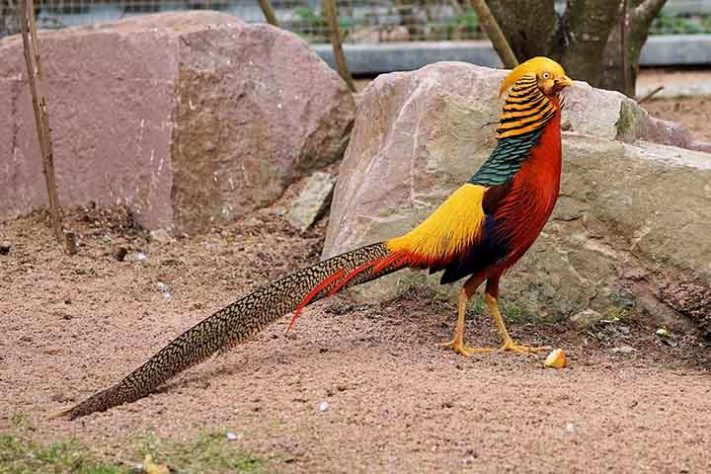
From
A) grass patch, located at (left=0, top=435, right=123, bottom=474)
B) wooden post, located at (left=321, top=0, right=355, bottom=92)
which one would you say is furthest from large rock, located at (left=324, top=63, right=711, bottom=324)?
wooden post, located at (left=321, top=0, right=355, bottom=92)

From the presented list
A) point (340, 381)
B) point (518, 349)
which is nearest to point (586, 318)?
point (518, 349)

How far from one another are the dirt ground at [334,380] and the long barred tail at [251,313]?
8 cm

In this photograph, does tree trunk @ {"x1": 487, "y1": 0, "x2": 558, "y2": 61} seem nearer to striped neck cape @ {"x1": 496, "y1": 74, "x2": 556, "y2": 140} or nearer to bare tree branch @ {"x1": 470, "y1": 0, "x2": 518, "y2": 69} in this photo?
bare tree branch @ {"x1": 470, "y1": 0, "x2": 518, "y2": 69}

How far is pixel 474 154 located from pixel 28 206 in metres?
2.47

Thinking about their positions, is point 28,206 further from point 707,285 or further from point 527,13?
point 707,285

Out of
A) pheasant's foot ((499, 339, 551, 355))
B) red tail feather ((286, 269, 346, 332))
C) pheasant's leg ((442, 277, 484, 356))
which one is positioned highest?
red tail feather ((286, 269, 346, 332))

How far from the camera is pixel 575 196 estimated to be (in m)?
4.88

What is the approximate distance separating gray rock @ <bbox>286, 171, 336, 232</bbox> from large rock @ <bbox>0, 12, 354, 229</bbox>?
0.12 metres

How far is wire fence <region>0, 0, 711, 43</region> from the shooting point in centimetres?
1030

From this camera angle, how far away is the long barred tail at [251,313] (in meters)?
4.04

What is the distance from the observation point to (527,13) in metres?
6.46

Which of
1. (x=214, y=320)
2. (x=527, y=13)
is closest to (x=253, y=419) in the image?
(x=214, y=320)

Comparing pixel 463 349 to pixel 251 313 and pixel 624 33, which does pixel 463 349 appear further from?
pixel 624 33

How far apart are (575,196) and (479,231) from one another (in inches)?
26.8
